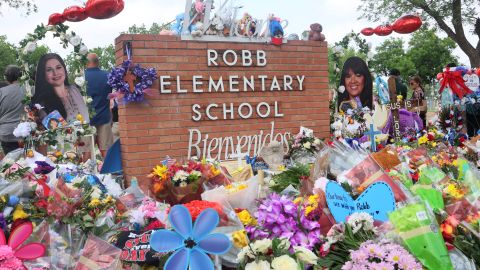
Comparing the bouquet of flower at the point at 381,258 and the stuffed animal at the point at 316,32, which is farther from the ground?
the stuffed animal at the point at 316,32

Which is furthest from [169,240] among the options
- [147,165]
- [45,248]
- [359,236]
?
[147,165]

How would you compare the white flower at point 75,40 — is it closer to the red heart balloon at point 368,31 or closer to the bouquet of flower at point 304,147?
the bouquet of flower at point 304,147

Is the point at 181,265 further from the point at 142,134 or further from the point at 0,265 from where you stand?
the point at 142,134

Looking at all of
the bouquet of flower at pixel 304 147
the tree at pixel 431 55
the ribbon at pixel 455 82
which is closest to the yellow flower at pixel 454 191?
the bouquet of flower at pixel 304 147

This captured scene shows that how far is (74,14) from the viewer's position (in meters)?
5.28

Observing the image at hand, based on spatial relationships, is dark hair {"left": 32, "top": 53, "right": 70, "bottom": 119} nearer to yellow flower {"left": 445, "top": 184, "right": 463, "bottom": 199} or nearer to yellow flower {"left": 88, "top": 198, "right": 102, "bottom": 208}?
yellow flower {"left": 88, "top": 198, "right": 102, "bottom": 208}

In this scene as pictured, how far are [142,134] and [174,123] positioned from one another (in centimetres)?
32

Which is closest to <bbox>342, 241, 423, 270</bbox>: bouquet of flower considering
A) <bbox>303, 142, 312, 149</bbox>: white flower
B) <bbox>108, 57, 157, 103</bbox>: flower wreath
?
<bbox>303, 142, 312, 149</bbox>: white flower

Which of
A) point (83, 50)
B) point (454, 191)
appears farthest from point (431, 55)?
point (454, 191)

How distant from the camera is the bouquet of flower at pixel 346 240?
1.74 metres

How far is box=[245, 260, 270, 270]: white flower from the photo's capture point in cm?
167

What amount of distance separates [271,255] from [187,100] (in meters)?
2.88

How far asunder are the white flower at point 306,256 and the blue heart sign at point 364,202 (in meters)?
0.25

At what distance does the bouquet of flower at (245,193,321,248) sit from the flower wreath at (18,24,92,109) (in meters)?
3.84
